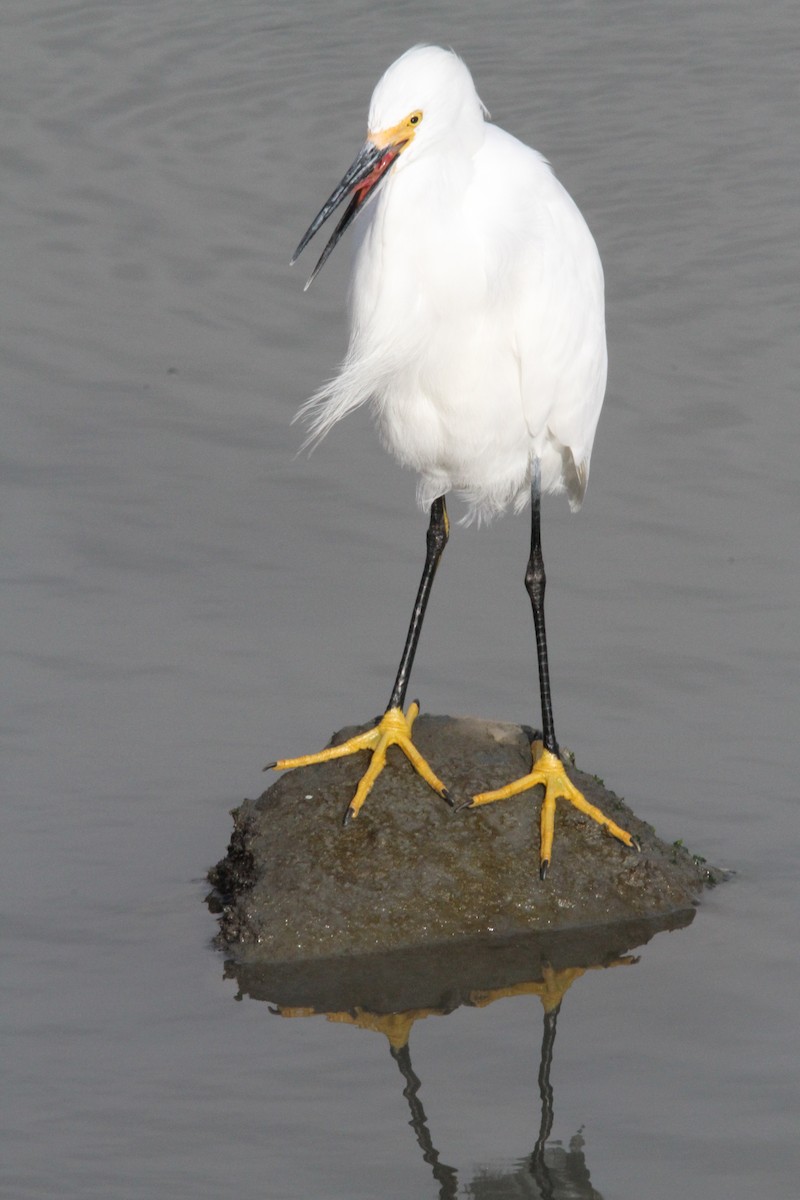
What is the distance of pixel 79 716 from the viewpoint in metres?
5.45

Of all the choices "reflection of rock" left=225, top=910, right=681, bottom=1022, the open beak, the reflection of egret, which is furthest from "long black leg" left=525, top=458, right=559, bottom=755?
the open beak

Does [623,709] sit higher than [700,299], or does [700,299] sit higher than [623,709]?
[700,299]

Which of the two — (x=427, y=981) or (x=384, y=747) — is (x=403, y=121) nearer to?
(x=384, y=747)

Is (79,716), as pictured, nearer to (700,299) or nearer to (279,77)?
(700,299)

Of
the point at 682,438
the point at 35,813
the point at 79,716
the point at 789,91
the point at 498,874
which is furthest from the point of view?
the point at 789,91

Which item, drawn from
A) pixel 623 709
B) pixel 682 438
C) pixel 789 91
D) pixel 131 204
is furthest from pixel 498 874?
pixel 789 91

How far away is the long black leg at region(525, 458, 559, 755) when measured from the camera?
4699 millimetres

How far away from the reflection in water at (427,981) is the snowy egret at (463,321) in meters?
0.22

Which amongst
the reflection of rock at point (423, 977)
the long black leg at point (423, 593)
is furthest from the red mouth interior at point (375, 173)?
the reflection of rock at point (423, 977)

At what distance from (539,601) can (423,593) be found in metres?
0.32

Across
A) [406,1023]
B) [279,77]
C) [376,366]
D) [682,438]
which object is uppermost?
[279,77]

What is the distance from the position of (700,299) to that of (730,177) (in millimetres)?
1445

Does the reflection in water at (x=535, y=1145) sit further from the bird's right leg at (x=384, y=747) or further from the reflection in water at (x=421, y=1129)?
the bird's right leg at (x=384, y=747)

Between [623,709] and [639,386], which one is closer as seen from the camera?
[623,709]
